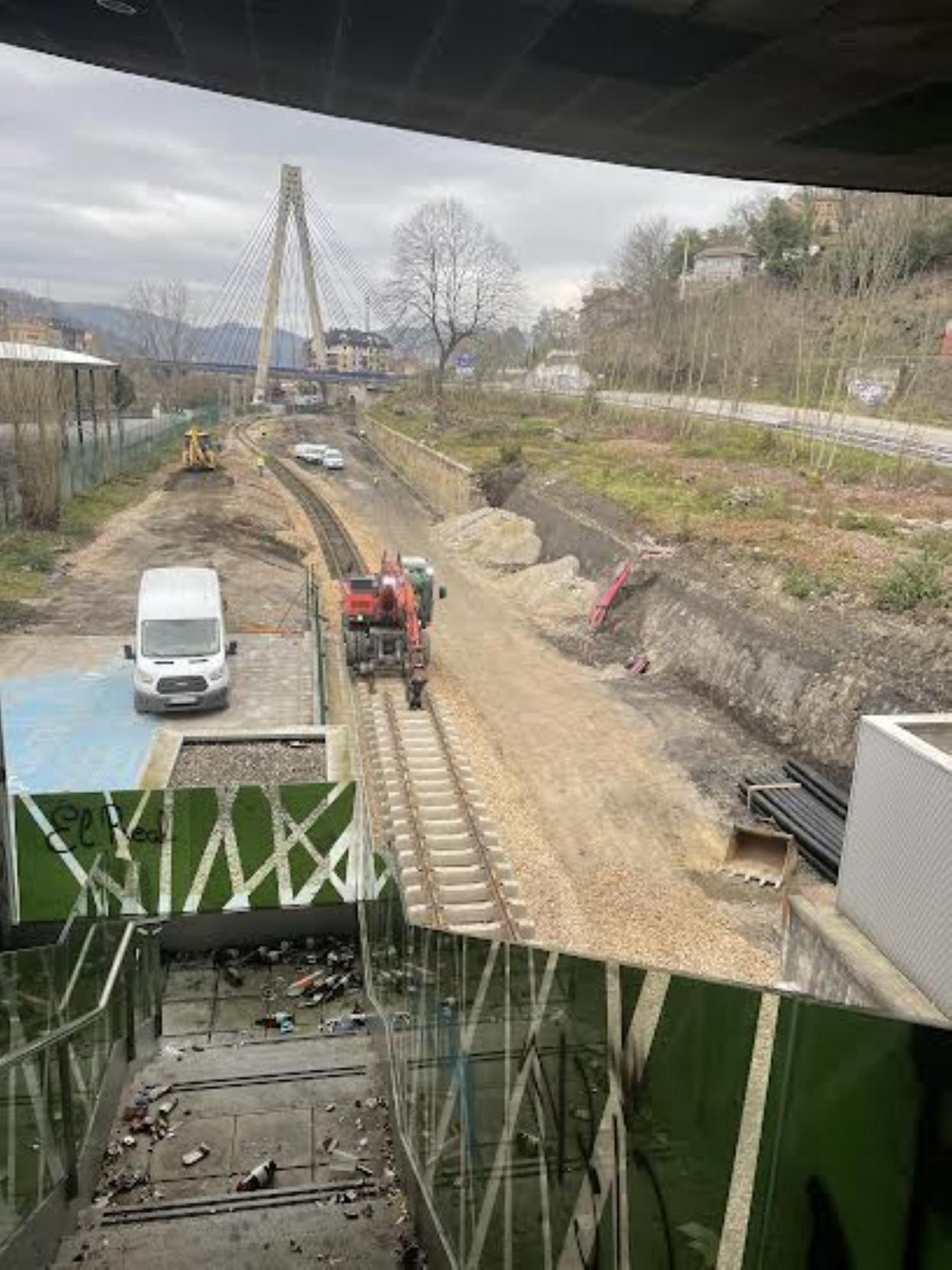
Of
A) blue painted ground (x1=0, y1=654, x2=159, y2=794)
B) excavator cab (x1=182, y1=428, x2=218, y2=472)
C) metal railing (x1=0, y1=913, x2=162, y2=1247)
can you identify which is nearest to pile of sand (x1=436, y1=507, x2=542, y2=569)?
excavator cab (x1=182, y1=428, x2=218, y2=472)

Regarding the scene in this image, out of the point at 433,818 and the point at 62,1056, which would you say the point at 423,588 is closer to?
the point at 433,818

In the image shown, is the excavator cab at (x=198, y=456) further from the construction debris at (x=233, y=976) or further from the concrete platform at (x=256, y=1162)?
the concrete platform at (x=256, y=1162)

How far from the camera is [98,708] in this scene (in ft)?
68.6

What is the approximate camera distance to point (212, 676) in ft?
66.3

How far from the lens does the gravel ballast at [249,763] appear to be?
55.8 feet

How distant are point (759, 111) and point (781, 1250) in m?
6.49

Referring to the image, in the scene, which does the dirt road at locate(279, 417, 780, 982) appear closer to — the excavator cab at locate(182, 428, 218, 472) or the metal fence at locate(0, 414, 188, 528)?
the metal fence at locate(0, 414, 188, 528)

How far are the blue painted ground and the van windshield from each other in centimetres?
145

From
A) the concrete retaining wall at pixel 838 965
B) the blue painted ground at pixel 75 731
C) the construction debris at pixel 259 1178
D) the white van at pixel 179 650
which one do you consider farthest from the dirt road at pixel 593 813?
the blue painted ground at pixel 75 731

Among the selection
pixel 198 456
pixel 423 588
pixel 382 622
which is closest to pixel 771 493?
pixel 423 588

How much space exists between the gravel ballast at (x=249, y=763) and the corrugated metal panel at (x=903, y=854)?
8.59 meters

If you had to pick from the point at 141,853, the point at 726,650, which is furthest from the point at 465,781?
the point at 726,650

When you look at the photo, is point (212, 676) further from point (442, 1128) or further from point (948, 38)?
point (948, 38)

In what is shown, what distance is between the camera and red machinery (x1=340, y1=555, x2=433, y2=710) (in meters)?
23.1
